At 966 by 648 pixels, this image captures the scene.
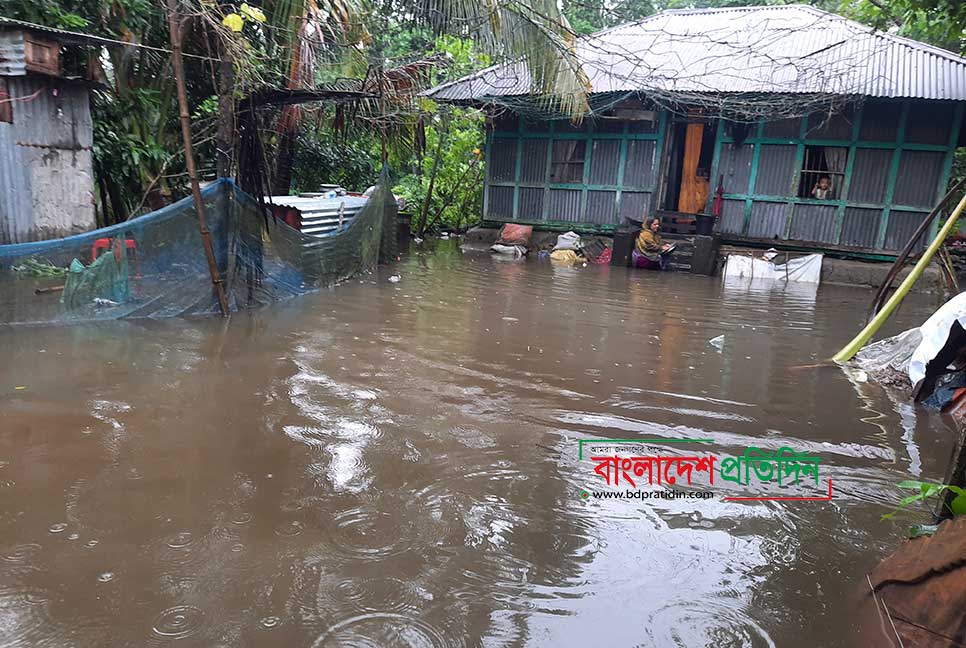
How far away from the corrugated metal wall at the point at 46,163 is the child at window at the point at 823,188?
12417 millimetres

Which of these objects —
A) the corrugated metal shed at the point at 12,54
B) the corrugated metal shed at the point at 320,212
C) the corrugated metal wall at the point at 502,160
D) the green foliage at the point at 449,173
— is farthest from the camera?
the green foliage at the point at 449,173

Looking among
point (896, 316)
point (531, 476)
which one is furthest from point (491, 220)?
point (531, 476)

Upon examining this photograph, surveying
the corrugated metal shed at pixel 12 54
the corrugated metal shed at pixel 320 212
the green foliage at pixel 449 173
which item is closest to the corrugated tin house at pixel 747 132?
the green foliage at pixel 449 173

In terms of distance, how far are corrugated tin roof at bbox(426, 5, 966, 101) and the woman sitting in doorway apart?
2707 millimetres

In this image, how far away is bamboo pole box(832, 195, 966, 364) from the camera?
18.5 ft

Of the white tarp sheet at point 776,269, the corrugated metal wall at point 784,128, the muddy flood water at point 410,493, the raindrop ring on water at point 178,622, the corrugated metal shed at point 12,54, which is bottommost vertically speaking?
the raindrop ring on water at point 178,622

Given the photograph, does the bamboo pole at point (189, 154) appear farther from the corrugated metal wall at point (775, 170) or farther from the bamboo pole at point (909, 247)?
the corrugated metal wall at point (775, 170)

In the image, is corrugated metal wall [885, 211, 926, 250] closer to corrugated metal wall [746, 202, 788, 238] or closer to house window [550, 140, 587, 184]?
corrugated metal wall [746, 202, 788, 238]

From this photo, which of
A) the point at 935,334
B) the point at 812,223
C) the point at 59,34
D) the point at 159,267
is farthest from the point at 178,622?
the point at 812,223

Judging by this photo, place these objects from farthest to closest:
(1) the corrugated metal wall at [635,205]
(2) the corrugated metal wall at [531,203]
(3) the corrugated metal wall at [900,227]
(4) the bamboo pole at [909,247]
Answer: (2) the corrugated metal wall at [531,203] → (1) the corrugated metal wall at [635,205] → (3) the corrugated metal wall at [900,227] → (4) the bamboo pole at [909,247]

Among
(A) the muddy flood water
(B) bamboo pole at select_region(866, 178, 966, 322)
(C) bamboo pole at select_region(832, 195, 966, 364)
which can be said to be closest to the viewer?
(A) the muddy flood water

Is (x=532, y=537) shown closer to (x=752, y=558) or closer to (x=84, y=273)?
(x=752, y=558)

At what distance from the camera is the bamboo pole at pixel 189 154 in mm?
6113

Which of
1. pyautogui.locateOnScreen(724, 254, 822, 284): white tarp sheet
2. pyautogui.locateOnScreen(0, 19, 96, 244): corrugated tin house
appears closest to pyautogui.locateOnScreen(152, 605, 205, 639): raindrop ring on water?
pyautogui.locateOnScreen(0, 19, 96, 244): corrugated tin house
